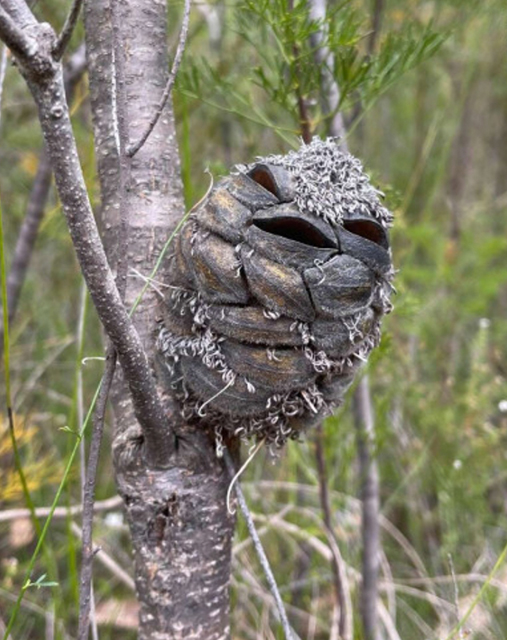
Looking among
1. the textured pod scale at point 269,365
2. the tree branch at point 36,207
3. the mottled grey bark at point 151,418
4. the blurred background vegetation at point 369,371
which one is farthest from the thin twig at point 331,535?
the tree branch at point 36,207

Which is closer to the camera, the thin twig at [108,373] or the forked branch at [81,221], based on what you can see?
the forked branch at [81,221]

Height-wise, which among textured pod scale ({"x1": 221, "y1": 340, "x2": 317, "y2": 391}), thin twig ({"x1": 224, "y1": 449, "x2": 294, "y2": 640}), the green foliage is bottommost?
thin twig ({"x1": 224, "y1": 449, "x2": 294, "y2": 640})

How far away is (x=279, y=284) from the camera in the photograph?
2.00ft

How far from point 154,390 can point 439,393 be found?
5.43 ft

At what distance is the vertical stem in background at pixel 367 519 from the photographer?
49.2 inches

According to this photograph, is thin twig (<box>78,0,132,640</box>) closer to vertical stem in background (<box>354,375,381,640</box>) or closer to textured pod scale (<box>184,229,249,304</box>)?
textured pod scale (<box>184,229,249,304</box>)

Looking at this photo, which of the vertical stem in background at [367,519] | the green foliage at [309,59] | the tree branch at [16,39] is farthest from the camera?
the vertical stem in background at [367,519]

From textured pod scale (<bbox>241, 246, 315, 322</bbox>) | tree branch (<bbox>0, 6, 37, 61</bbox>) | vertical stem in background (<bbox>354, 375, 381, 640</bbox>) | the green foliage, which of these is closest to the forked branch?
tree branch (<bbox>0, 6, 37, 61</bbox>)

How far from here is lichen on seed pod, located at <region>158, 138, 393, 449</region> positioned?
61 centimetres

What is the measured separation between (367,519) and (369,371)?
315 mm

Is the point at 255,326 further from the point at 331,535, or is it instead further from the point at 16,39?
the point at 331,535

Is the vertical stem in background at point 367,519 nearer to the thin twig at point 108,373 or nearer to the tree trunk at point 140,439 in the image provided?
the tree trunk at point 140,439

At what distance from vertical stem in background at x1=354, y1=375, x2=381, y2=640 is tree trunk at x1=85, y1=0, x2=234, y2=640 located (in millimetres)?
545

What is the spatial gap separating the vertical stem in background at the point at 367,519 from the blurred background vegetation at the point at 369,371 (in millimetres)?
32
